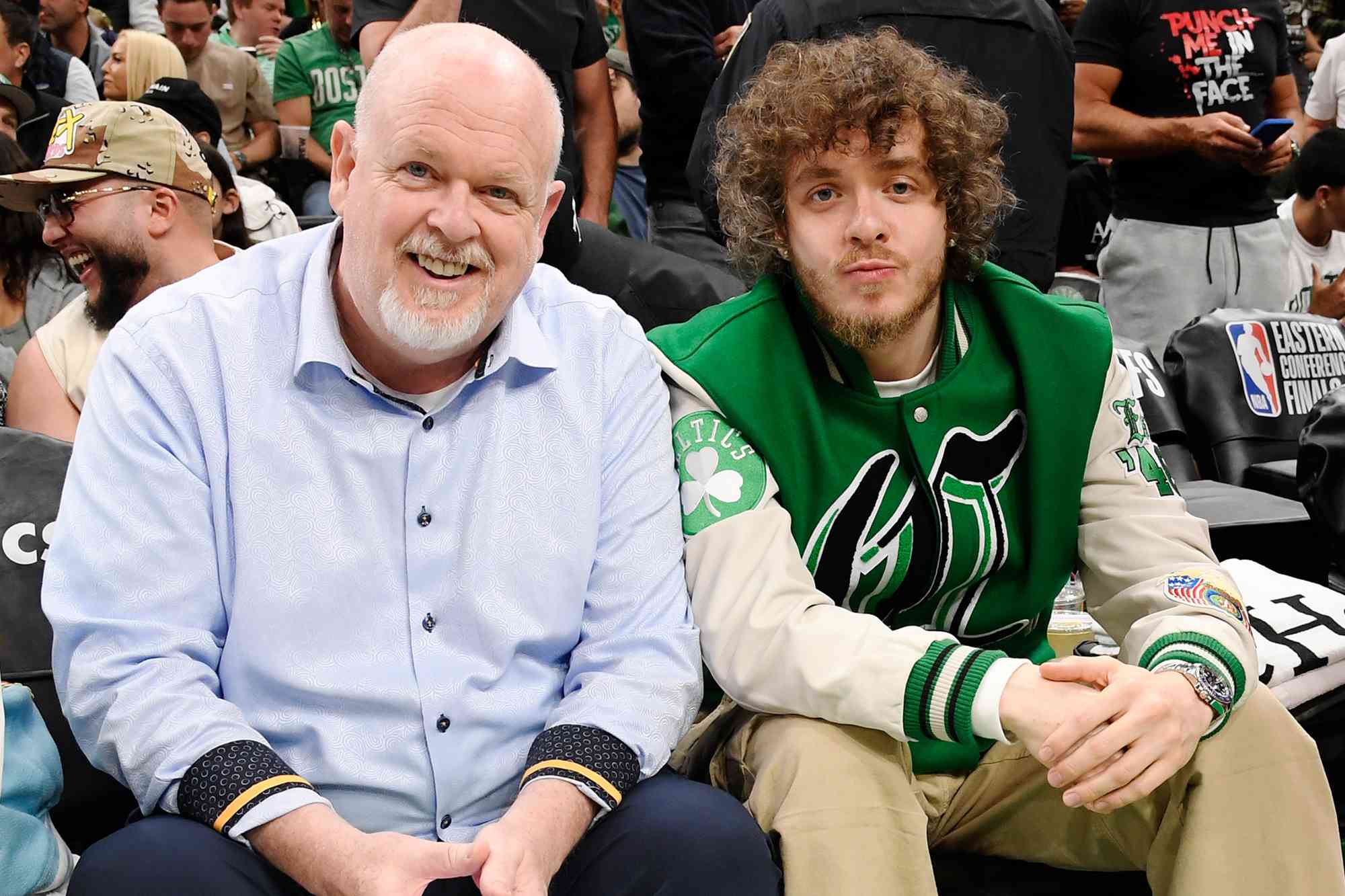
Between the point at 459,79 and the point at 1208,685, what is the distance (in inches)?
51.2

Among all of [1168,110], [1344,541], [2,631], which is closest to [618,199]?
[1168,110]

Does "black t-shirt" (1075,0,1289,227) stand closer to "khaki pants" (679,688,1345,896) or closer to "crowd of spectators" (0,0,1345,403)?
"crowd of spectators" (0,0,1345,403)

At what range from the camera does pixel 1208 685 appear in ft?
6.37

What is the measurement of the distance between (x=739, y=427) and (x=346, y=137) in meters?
0.71

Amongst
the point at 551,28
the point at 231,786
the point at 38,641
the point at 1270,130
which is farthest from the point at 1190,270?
the point at 231,786

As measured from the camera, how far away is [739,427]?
2172 mm

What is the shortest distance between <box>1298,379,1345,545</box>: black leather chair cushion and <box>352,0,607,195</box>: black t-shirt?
178cm

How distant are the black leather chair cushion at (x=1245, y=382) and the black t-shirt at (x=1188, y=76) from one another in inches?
20.5

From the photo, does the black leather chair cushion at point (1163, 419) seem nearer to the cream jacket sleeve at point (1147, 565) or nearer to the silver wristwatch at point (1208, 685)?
the cream jacket sleeve at point (1147, 565)

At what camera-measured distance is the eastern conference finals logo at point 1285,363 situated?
411 centimetres

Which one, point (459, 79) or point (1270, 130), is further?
point (1270, 130)

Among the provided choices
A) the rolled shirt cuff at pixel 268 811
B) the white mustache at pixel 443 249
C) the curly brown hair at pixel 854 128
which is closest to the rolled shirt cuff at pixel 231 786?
the rolled shirt cuff at pixel 268 811

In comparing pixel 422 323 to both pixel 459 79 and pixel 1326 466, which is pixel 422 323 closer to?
pixel 459 79

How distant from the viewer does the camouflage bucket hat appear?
331cm
